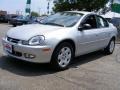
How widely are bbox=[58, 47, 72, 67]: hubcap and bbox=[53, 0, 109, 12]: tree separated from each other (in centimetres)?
2268

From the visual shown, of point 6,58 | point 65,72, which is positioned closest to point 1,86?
point 65,72

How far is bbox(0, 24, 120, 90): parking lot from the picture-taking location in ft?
18.0

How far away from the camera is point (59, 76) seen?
623 cm

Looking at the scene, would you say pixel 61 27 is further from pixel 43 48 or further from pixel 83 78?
pixel 83 78

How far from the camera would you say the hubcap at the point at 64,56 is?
6.70 metres

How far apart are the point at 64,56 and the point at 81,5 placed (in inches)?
901

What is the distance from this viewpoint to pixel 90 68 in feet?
23.8

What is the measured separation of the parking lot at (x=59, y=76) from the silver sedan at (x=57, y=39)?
1.06 ft

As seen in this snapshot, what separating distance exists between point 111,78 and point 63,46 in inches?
54.2

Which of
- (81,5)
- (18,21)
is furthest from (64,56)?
(18,21)

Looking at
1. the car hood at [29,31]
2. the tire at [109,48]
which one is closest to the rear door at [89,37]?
the car hood at [29,31]

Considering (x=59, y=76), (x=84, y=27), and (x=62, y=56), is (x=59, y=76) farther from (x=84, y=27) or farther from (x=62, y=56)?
(x=84, y=27)

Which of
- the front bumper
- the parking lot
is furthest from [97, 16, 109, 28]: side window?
the front bumper

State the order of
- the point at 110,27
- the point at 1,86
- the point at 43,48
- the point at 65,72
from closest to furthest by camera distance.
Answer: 1. the point at 1,86
2. the point at 43,48
3. the point at 65,72
4. the point at 110,27
